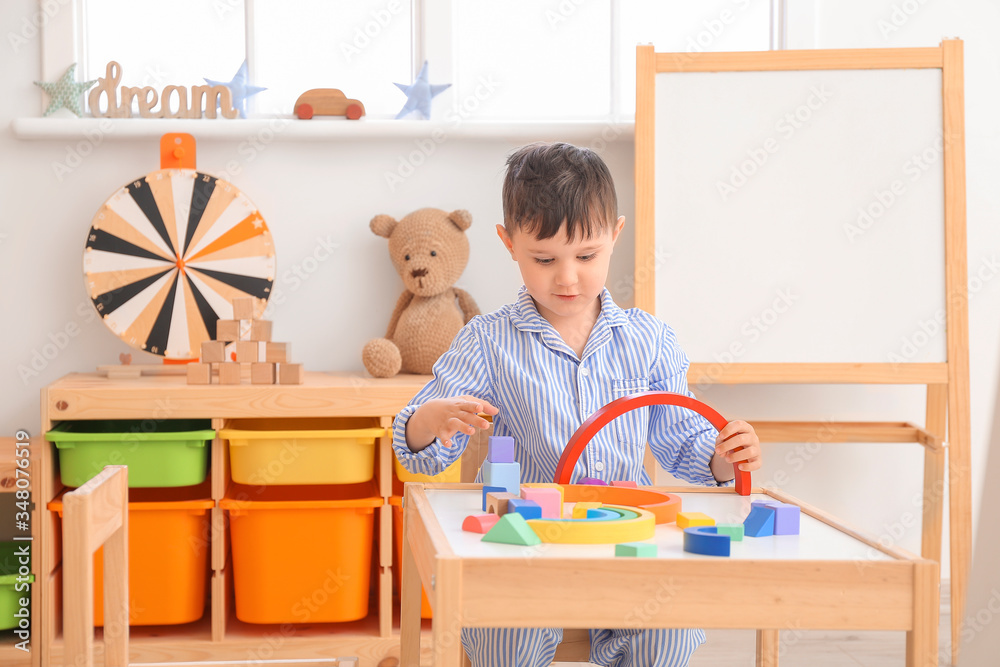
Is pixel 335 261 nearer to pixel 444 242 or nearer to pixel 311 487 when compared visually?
pixel 444 242

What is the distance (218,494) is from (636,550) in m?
1.20

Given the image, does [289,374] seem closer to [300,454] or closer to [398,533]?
[300,454]

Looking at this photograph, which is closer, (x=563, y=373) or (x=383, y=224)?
(x=563, y=373)

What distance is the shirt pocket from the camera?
3.55 feet

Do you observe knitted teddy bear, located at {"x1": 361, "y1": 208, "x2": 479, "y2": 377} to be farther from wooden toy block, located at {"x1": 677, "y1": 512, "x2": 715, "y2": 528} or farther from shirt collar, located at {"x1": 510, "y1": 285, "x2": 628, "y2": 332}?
wooden toy block, located at {"x1": 677, "y1": 512, "x2": 715, "y2": 528}

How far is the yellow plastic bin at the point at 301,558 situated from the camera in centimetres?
164

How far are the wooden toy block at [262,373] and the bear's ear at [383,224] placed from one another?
385mm

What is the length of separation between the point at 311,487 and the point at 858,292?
1.14 meters

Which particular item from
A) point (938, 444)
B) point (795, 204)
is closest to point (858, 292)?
point (795, 204)

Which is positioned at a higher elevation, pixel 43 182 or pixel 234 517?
pixel 43 182

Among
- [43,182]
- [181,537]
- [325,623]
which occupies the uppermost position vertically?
[43,182]

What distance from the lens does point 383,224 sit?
1.86 meters

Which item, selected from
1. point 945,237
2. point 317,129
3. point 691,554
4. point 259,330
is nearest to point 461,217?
point 317,129

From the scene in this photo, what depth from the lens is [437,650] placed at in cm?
61
